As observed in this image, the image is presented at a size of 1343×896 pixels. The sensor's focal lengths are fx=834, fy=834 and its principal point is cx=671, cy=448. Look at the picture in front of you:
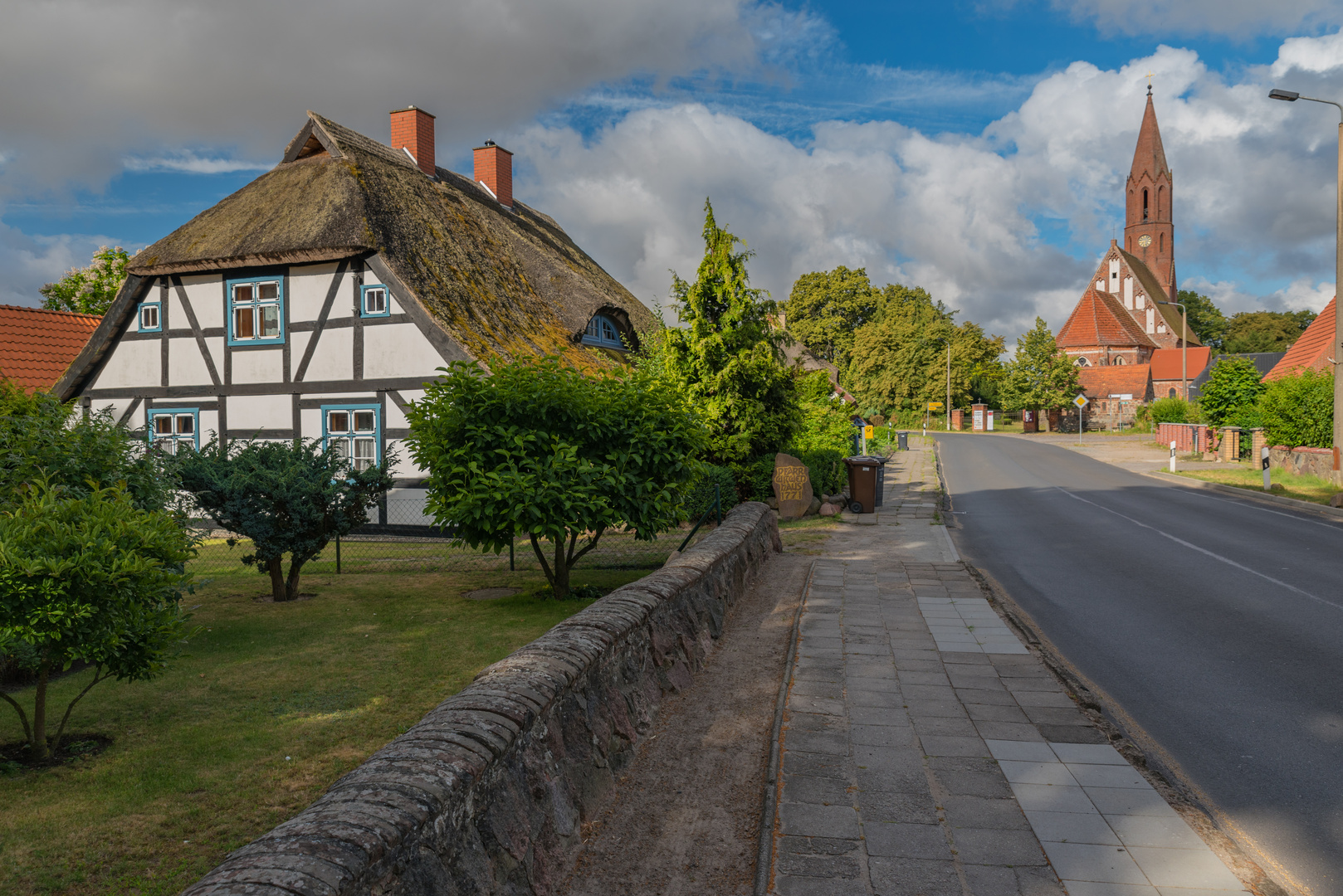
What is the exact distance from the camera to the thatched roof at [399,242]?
1711 centimetres

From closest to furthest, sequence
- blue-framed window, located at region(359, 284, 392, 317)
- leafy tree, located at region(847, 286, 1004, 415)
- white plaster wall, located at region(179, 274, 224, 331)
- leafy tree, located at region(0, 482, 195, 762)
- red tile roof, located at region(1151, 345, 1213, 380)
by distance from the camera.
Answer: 1. leafy tree, located at region(0, 482, 195, 762)
2. blue-framed window, located at region(359, 284, 392, 317)
3. white plaster wall, located at region(179, 274, 224, 331)
4. leafy tree, located at region(847, 286, 1004, 415)
5. red tile roof, located at region(1151, 345, 1213, 380)

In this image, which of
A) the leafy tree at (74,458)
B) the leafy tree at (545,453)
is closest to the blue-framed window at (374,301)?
the leafy tree at (545,453)

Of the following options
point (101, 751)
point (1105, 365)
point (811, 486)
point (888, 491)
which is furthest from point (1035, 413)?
point (101, 751)

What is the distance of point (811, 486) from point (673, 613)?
1231 cm

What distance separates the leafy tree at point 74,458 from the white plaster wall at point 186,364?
12.0 metres

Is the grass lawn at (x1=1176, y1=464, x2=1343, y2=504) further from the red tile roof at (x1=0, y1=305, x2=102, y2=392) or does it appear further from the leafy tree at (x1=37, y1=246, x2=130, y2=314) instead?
the leafy tree at (x1=37, y1=246, x2=130, y2=314)

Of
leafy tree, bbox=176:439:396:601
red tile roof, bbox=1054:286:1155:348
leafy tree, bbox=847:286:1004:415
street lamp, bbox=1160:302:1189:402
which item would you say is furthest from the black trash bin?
red tile roof, bbox=1054:286:1155:348

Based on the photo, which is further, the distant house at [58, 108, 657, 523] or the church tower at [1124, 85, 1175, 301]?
the church tower at [1124, 85, 1175, 301]

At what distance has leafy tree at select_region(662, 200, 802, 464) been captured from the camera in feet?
52.7

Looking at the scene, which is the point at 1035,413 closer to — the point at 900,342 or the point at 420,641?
the point at 900,342

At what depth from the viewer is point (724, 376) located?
52.1 feet

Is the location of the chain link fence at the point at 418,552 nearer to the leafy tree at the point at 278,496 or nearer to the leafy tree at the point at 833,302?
the leafy tree at the point at 278,496

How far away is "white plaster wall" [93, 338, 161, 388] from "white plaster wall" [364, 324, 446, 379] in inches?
226

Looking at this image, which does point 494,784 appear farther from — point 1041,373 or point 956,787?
point 1041,373
